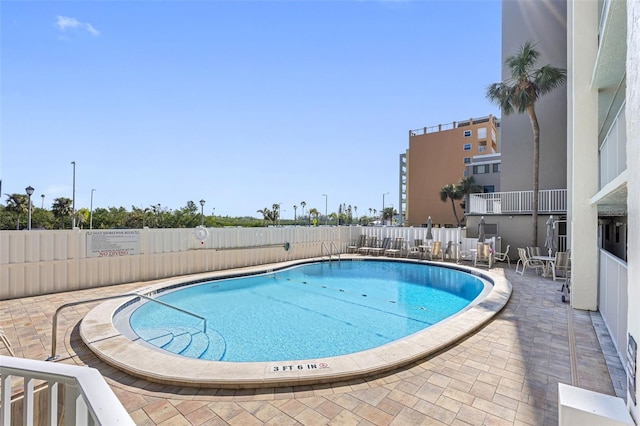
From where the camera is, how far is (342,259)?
14297 millimetres

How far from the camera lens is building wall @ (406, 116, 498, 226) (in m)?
33.6

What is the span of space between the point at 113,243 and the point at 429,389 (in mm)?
8726

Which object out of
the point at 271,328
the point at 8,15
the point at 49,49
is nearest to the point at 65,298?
the point at 271,328

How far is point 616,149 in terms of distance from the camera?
4.33m

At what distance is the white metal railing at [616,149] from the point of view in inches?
151

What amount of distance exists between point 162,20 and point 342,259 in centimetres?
1105

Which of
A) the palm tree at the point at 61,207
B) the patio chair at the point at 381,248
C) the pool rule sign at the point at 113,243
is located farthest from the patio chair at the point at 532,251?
the palm tree at the point at 61,207

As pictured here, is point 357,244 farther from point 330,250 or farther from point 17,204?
point 17,204

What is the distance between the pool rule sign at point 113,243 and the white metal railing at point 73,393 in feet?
26.1

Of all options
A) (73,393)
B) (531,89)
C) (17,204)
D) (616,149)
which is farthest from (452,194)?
(17,204)

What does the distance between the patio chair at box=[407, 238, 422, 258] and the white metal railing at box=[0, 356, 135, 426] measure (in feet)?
47.1

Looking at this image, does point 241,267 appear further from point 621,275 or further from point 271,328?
point 621,275

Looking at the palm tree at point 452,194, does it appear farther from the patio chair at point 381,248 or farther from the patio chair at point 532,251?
the patio chair at point 532,251

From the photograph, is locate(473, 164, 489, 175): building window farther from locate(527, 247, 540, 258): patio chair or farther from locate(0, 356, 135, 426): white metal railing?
locate(0, 356, 135, 426): white metal railing
